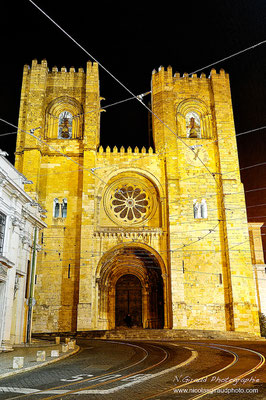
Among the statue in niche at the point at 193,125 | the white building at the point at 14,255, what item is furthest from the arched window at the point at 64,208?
the statue in niche at the point at 193,125

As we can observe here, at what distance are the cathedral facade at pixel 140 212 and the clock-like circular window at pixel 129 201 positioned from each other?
74 millimetres

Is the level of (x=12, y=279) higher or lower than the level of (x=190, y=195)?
lower

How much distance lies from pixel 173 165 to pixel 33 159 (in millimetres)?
9143

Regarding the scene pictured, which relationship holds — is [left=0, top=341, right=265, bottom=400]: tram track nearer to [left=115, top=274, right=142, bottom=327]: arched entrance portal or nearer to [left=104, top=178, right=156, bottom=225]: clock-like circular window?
[left=104, top=178, right=156, bottom=225]: clock-like circular window

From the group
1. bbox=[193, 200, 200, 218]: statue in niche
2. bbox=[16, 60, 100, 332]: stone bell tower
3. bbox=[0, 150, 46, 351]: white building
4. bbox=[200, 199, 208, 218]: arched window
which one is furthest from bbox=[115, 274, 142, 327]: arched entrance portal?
bbox=[0, 150, 46, 351]: white building

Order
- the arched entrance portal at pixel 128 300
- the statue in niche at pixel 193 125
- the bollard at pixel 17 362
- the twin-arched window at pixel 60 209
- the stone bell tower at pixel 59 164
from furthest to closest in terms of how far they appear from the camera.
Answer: the statue in niche at pixel 193 125
the arched entrance portal at pixel 128 300
the twin-arched window at pixel 60 209
the stone bell tower at pixel 59 164
the bollard at pixel 17 362

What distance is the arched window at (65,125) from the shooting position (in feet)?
88.3

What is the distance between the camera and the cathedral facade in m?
22.5

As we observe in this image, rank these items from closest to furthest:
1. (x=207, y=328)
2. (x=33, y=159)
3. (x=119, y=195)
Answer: (x=207, y=328), (x=33, y=159), (x=119, y=195)

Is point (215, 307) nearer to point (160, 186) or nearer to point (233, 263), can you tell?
point (233, 263)

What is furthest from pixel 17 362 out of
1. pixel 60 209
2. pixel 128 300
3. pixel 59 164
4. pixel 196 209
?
pixel 59 164

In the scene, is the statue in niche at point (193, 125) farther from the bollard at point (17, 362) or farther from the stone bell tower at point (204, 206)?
the bollard at point (17, 362)

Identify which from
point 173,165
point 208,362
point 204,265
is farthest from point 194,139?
point 208,362

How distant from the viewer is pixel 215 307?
74.0ft
